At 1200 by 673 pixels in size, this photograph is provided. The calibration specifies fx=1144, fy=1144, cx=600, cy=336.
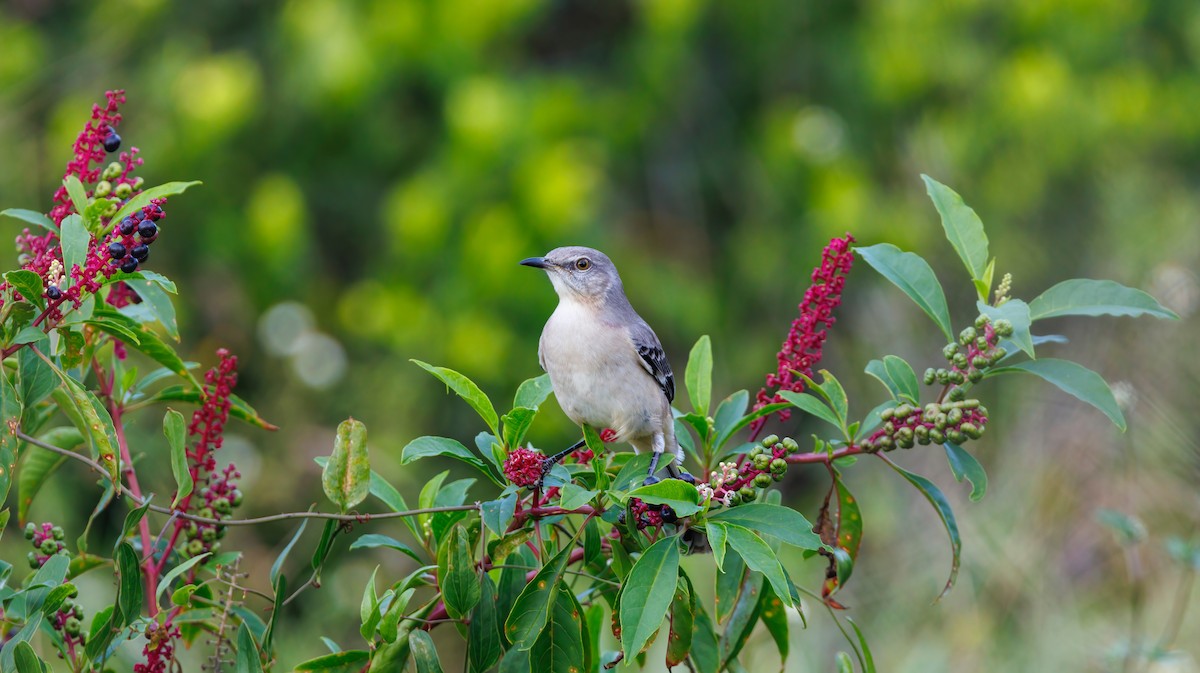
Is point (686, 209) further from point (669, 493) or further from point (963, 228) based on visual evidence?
point (669, 493)

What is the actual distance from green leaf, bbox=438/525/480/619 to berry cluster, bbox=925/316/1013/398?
0.95 metres

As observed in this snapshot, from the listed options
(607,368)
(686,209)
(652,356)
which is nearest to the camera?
(607,368)

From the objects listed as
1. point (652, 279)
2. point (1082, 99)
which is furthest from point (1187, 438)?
point (1082, 99)

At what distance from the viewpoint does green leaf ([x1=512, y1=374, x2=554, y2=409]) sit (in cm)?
271

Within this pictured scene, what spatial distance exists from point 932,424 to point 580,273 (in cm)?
197

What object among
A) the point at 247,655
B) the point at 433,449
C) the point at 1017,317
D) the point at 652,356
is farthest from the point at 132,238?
the point at 652,356

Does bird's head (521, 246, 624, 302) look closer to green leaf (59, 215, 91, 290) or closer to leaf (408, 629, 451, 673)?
leaf (408, 629, 451, 673)

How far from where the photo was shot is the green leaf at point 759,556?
201cm

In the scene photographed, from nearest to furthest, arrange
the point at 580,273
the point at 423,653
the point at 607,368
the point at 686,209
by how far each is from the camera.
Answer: the point at 423,653 < the point at 607,368 < the point at 580,273 < the point at 686,209

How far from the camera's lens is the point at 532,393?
2748mm

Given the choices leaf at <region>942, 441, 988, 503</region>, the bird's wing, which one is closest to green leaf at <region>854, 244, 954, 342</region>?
leaf at <region>942, 441, 988, 503</region>

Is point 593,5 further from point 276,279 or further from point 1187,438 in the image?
point 1187,438

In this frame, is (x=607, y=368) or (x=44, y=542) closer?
(x=44, y=542)

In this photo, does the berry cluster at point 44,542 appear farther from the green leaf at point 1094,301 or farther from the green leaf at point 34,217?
the green leaf at point 1094,301
